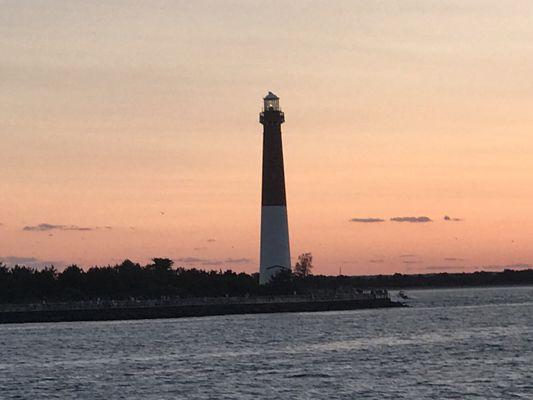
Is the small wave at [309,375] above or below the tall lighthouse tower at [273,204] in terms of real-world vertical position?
below

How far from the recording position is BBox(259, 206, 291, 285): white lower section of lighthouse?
4606 inches

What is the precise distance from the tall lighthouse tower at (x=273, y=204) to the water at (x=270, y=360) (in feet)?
24.8

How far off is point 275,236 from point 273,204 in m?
3.26

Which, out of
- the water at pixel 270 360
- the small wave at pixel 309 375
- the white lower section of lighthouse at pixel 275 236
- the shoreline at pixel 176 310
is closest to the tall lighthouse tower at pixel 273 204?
the white lower section of lighthouse at pixel 275 236

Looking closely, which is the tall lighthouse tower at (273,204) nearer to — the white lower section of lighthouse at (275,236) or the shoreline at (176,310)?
the white lower section of lighthouse at (275,236)

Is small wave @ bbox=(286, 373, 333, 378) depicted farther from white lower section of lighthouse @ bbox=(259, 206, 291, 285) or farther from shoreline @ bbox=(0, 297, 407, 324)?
shoreline @ bbox=(0, 297, 407, 324)

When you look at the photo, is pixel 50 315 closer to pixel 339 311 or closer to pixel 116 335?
pixel 116 335

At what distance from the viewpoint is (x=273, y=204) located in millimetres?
117250

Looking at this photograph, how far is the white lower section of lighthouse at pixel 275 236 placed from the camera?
384 feet

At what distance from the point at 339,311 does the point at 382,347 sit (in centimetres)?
6059

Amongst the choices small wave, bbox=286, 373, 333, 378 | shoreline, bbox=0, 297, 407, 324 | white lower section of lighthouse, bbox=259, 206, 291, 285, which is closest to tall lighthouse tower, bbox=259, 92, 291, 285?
white lower section of lighthouse, bbox=259, 206, 291, 285

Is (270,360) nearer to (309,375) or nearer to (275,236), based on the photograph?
(309,375)

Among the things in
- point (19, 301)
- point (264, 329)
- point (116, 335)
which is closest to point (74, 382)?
point (116, 335)

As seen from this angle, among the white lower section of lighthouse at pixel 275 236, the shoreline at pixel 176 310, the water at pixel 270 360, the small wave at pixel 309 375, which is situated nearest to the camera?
the water at pixel 270 360
